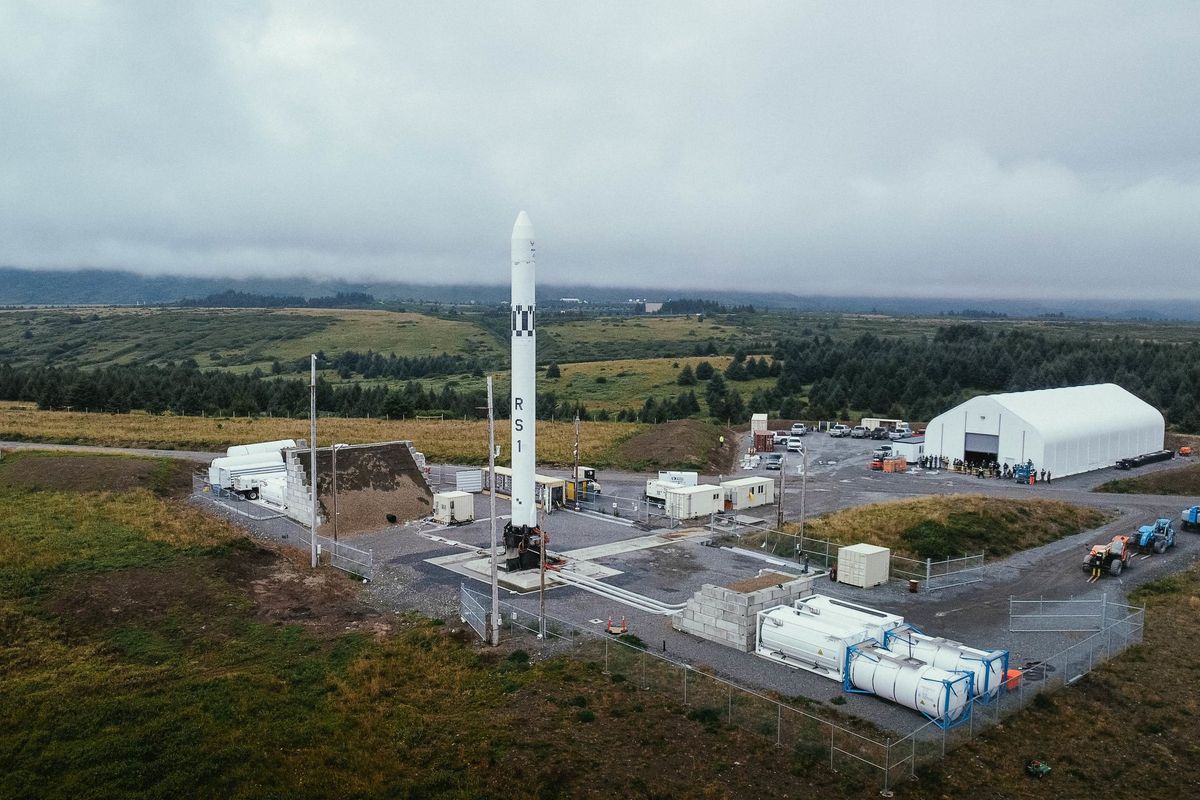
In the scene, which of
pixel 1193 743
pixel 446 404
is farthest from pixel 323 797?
pixel 446 404

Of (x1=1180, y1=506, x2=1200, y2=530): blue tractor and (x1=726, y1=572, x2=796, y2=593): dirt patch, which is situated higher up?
(x1=726, y1=572, x2=796, y2=593): dirt patch

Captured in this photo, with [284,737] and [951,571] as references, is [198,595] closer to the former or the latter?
[284,737]

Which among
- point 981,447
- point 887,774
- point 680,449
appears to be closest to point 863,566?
point 887,774

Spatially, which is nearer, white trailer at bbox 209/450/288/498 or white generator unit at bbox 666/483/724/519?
white generator unit at bbox 666/483/724/519

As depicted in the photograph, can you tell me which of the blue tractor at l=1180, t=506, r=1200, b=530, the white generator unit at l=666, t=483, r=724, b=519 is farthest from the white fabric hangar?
the white generator unit at l=666, t=483, r=724, b=519

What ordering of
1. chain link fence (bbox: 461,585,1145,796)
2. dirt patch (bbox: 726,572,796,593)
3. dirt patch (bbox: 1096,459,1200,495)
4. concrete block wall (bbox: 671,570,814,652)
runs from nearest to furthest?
chain link fence (bbox: 461,585,1145,796)
concrete block wall (bbox: 671,570,814,652)
dirt patch (bbox: 726,572,796,593)
dirt patch (bbox: 1096,459,1200,495)

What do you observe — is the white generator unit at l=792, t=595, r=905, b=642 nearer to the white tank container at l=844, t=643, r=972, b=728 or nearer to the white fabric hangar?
the white tank container at l=844, t=643, r=972, b=728

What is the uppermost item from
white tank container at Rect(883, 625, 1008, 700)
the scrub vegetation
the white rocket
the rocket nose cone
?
the rocket nose cone
